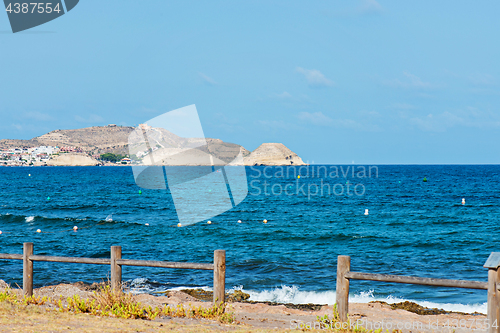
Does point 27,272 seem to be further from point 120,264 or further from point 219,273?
point 219,273

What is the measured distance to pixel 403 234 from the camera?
25812 millimetres

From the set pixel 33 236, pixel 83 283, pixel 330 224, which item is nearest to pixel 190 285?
pixel 83 283

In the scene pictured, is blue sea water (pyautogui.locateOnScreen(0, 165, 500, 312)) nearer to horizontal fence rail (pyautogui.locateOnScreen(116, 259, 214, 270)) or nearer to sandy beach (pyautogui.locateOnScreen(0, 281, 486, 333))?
sandy beach (pyautogui.locateOnScreen(0, 281, 486, 333))

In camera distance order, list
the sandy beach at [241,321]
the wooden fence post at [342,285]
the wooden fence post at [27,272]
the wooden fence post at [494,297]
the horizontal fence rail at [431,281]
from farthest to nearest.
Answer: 1. the wooden fence post at [27,272]
2. the wooden fence post at [342,285]
3. the sandy beach at [241,321]
4. the horizontal fence rail at [431,281]
5. the wooden fence post at [494,297]

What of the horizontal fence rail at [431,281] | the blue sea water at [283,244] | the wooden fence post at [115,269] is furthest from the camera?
the blue sea water at [283,244]

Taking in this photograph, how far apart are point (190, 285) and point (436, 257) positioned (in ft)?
36.6

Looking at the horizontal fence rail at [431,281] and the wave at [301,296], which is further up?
the horizontal fence rail at [431,281]

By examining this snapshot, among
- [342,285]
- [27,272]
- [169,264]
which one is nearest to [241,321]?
[169,264]

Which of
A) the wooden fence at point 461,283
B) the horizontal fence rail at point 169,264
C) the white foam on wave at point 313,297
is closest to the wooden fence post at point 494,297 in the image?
the wooden fence at point 461,283

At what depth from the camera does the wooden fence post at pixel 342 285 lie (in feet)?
22.2

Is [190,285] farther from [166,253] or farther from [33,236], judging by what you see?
[33,236]

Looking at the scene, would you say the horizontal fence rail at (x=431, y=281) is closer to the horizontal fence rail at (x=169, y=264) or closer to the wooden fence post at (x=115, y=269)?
the horizontal fence rail at (x=169, y=264)

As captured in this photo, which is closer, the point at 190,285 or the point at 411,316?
the point at 411,316

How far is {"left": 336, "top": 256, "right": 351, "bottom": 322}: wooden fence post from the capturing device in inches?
267
